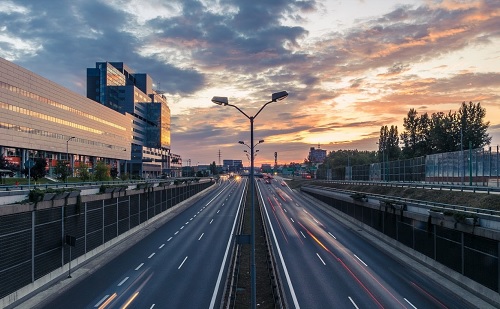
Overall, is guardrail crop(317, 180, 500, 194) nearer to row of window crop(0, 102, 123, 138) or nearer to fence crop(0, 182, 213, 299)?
fence crop(0, 182, 213, 299)

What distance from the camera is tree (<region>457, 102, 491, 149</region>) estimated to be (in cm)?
10306

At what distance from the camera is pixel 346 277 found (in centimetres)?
3347

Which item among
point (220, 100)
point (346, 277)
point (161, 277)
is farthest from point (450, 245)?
point (161, 277)

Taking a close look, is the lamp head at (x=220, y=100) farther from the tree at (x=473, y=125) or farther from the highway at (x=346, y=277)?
the tree at (x=473, y=125)

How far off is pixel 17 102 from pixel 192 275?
288ft

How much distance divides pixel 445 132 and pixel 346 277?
8849 centimetres

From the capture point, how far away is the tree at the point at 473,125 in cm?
10306

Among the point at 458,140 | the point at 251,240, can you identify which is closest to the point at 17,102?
the point at 251,240

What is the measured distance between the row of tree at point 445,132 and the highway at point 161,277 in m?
70.4

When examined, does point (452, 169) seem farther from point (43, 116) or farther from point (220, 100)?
point (43, 116)

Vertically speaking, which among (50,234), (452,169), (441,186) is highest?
(452,169)

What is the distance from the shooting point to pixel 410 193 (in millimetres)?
68188

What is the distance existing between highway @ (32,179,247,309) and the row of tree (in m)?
70.4

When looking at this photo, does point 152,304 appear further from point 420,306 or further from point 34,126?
point 34,126
